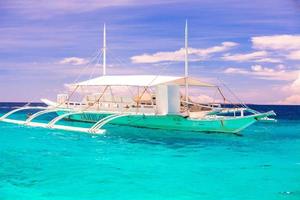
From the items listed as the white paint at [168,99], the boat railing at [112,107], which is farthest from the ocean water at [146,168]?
the boat railing at [112,107]

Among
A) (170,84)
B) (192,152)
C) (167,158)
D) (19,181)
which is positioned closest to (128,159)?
(167,158)

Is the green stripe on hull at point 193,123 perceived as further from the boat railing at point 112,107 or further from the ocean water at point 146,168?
the ocean water at point 146,168

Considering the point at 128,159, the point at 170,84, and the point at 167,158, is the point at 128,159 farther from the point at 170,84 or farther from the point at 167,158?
the point at 170,84

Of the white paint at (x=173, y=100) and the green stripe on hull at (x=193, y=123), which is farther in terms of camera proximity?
the white paint at (x=173, y=100)

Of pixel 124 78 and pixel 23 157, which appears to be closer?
pixel 23 157

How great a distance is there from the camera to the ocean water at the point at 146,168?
35.2ft

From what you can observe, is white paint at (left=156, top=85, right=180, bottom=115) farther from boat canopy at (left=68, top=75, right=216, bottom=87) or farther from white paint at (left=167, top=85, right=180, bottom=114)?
boat canopy at (left=68, top=75, right=216, bottom=87)

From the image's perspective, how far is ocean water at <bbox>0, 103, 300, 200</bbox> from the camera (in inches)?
422

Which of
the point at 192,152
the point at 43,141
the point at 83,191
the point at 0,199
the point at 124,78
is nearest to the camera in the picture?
the point at 0,199

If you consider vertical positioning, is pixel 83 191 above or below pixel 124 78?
below

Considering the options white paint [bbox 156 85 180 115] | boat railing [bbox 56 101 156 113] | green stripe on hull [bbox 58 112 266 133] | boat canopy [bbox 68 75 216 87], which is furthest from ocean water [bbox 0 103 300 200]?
boat canopy [bbox 68 75 216 87]

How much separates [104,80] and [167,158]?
16.2m

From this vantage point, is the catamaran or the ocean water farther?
the catamaran

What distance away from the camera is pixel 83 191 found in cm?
1070
